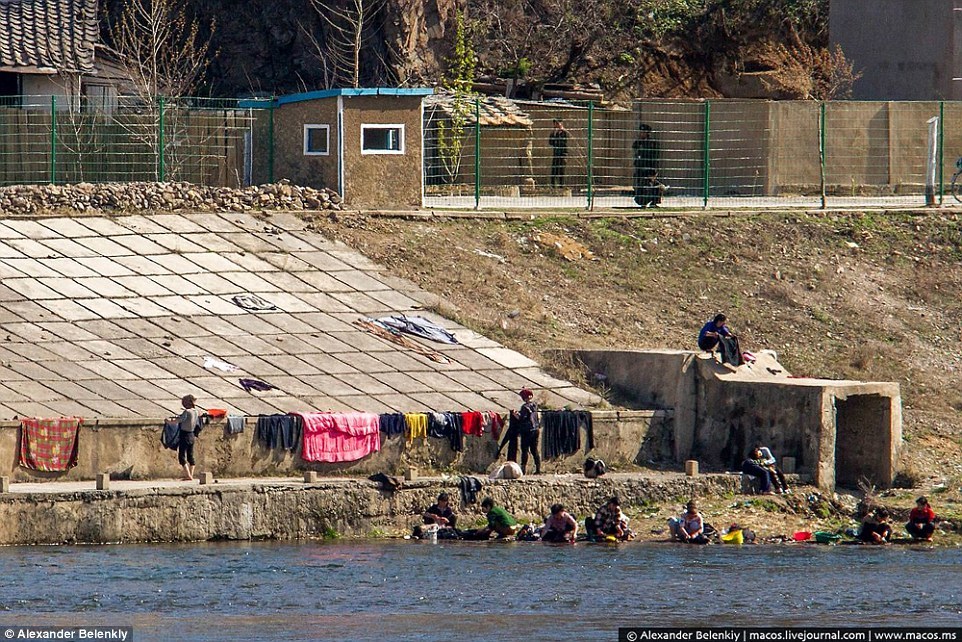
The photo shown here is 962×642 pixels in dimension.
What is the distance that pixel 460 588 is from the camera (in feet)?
70.2

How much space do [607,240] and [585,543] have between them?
1054 centimetres

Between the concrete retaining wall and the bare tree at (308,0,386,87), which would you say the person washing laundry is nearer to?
the concrete retaining wall

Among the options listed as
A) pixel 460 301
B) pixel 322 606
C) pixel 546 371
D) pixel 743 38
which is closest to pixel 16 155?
pixel 460 301

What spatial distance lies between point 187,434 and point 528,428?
4950 millimetres

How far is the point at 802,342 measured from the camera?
105 feet

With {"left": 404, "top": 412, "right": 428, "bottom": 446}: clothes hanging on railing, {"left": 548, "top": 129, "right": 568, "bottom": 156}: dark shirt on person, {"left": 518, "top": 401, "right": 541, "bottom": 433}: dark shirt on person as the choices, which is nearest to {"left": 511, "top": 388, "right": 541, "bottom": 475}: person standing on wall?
{"left": 518, "top": 401, "right": 541, "bottom": 433}: dark shirt on person

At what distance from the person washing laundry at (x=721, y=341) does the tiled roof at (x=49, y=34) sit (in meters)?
16.5

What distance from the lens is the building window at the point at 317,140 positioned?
33781 mm

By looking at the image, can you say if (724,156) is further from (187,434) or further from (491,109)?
(187,434)

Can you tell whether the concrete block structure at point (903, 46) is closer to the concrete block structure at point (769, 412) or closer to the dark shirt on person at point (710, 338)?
the concrete block structure at point (769, 412)

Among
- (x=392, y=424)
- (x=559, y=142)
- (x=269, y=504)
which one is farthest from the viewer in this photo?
(x=559, y=142)

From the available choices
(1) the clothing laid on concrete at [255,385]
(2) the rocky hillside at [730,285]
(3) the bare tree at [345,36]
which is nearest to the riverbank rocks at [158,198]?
(2) the rocky hillside at [730,285]

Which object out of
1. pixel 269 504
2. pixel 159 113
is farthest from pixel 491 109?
pixel 269 504

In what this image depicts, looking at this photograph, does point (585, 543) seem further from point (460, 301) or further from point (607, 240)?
point (607, 240)
